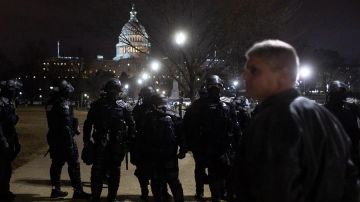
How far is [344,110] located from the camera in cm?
819

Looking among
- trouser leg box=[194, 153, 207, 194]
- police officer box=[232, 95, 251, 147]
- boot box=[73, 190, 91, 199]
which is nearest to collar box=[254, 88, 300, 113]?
trouser leg box=[194, 153, 207, 194]

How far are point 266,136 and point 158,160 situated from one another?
5210 mm

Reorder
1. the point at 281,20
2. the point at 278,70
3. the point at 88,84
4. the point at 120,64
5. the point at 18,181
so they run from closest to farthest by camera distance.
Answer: the point at 278,70, the point at 18,181, the point at 281,20, the point at 88,84, the point at 120,64

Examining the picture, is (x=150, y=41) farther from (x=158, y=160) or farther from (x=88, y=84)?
(x=88, y=84)

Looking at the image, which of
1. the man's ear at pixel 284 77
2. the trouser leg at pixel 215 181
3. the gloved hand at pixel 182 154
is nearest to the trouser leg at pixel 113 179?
the gloved hand at pixel 182 154

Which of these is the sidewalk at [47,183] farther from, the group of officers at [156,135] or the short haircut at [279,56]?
the short haircut at [279,56]

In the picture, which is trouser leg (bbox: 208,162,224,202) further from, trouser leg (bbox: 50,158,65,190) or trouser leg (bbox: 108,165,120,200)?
trouser leg (bbox: 50,158,65,190)

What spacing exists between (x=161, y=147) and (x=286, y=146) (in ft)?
17.0

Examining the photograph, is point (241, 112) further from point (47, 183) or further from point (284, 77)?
point (284, 77)

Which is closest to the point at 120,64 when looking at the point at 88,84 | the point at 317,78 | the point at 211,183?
the point at 88,84

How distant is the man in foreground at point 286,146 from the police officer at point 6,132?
680cm


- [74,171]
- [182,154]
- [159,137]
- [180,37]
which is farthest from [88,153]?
[180,37]

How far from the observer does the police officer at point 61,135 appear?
350 inches

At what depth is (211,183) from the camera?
805cm
